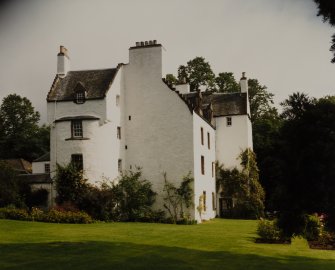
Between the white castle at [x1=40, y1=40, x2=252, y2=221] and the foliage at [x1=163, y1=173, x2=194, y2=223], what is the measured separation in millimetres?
489

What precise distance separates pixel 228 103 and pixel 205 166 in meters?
9.97

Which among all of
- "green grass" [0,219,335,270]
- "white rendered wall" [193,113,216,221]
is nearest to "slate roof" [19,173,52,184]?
"green grass" [0,219,335,270]

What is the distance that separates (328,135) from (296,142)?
995mm

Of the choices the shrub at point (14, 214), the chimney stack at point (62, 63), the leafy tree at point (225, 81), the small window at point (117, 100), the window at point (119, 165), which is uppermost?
the leafy tree at point (225, 81)

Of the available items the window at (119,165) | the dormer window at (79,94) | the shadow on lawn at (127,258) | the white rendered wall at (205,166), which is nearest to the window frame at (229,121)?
the white rendered wall at (205,166)

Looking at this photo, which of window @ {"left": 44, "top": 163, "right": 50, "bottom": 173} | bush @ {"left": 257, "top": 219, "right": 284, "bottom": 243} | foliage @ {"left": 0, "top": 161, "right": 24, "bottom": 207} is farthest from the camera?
window @ {"left": 44, "top": 163, "right": 50, "bottom": 173}

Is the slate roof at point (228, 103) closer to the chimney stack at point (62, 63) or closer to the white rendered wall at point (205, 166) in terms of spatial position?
the white rendered wall at point (205, 166)

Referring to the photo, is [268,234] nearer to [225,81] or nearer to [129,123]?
[129,123]

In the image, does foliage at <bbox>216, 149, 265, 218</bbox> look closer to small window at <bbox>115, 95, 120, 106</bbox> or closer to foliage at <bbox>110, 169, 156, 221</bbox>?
foliage at <bbox>110, 169, 156, 221</bbox>

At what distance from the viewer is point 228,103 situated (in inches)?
1827

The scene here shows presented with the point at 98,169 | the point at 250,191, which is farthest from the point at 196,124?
the point at 250,191

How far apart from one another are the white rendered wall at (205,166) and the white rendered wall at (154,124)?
42.5 inches

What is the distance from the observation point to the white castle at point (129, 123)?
33.8 meters

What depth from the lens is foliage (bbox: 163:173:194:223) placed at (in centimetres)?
3359
